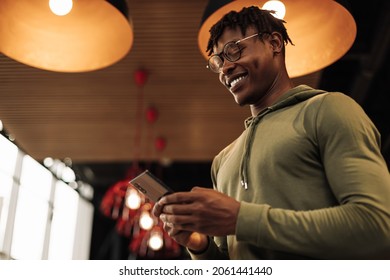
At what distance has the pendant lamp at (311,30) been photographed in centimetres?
225

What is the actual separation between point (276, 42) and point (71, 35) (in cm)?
134

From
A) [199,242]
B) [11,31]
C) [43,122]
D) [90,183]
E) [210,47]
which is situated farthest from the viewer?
[90,183]

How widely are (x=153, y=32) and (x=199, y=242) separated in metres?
2.98

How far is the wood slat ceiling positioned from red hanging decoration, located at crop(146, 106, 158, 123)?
2.4 inches

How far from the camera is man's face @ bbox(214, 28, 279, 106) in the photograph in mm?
1514

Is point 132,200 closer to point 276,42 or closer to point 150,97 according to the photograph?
point 150,97

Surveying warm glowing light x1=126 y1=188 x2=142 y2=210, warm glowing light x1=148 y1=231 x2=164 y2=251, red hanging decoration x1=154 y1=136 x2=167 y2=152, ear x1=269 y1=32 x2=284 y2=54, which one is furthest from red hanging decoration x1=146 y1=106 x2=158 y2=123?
ear x1=269 y1=32 x2=284 y2=54

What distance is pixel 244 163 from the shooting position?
55.5 inches

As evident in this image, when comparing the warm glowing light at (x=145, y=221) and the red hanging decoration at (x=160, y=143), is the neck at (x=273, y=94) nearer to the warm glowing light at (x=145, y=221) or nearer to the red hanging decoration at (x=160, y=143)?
the warm glowing light at (x=145, y=221)

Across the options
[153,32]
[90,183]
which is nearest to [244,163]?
[153,32]

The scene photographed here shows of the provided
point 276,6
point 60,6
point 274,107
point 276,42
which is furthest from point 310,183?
point 60,6

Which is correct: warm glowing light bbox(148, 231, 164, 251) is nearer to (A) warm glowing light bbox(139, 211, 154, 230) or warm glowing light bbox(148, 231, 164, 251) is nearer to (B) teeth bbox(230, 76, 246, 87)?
(A) warm glowing light bbox(139, 211, 154, 230)
